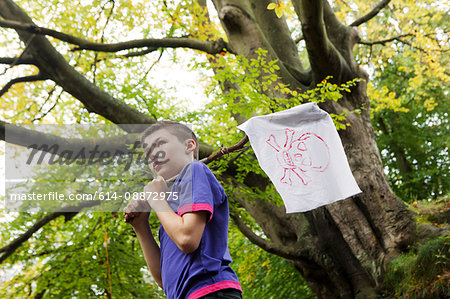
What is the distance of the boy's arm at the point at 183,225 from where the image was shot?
59.7 inches

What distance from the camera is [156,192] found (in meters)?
1.64

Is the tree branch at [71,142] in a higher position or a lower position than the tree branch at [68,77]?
lower

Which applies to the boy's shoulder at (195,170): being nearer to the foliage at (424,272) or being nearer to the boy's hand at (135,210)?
the boy's hand at (135,210)

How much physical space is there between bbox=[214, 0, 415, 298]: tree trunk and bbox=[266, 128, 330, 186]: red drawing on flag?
2520 mm

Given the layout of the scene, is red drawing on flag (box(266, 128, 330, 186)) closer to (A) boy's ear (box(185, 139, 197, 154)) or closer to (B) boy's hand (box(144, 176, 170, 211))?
(A) boy's ear (box(185, 139, 197, 154))

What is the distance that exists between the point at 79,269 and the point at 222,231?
6.82 metres

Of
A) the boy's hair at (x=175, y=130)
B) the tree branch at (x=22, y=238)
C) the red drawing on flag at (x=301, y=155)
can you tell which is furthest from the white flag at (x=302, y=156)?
the tree branch at (x=22, y=238)

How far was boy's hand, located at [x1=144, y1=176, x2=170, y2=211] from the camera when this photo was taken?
161cm

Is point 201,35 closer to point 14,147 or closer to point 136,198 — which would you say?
point 14,147

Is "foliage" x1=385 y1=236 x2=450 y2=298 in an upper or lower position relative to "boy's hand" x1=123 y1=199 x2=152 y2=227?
lower

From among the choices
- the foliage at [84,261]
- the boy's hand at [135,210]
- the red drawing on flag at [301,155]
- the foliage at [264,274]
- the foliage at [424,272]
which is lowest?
the foliage at [424,272]

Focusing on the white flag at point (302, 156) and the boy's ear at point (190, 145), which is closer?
the boy's ear at point (190, 145)

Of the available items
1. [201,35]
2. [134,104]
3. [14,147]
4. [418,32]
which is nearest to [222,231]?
[134,104]

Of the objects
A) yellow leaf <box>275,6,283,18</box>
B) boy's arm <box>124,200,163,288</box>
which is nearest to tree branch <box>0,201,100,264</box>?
yellow leaf <box>275,6,283,18</box>
